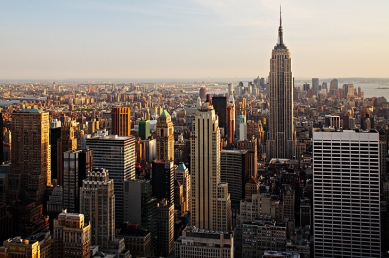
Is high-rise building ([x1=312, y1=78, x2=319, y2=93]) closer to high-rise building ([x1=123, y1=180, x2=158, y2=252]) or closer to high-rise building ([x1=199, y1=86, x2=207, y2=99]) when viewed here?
high-rise building ([x1=199, y1=86, x2=207, y2=99])

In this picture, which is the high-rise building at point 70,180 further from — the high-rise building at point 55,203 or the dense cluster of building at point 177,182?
the high-rise building at point 55,203

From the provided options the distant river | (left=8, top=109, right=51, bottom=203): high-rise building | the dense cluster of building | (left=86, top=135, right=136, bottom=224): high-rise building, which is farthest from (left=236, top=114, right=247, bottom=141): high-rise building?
the distant river

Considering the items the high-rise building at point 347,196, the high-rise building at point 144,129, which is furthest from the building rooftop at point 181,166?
the high-rise building at point 347,196

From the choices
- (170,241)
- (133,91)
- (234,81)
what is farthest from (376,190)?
(133,91)

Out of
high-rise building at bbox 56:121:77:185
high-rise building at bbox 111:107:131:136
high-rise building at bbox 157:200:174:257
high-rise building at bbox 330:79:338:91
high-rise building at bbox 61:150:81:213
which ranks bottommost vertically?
high-rise building at bbox 157:200:174:257

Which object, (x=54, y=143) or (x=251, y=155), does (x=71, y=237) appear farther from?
(x=251, y=155)

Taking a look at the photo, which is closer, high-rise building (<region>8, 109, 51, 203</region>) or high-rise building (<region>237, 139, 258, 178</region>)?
high-rise building (<region>8, 109, 51, 203</region>)
